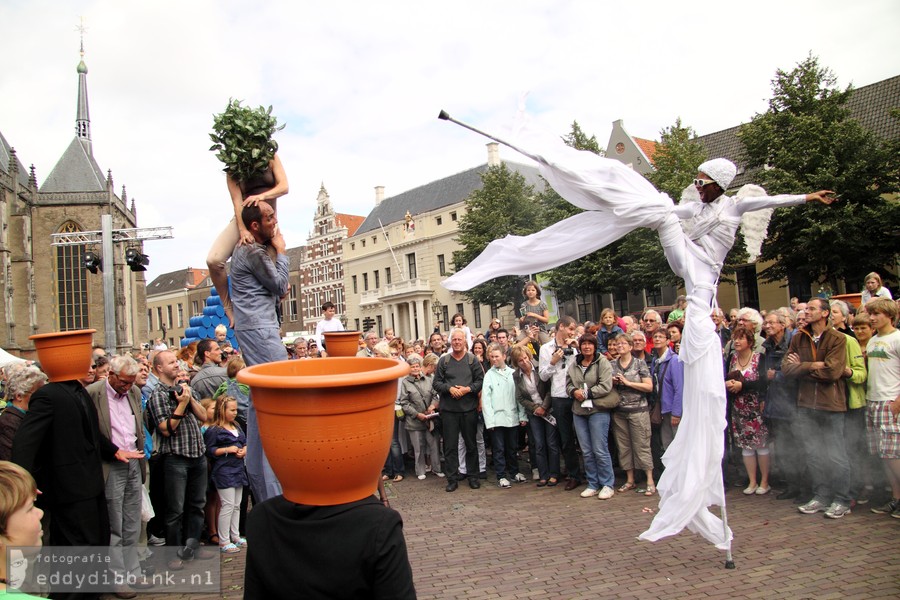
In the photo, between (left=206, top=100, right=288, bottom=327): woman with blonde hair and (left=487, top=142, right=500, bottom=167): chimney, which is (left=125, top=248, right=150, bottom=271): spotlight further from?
(left=487, top=142, right=500, bottom=167): chimney

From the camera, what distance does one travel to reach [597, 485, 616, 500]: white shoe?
7.62 m

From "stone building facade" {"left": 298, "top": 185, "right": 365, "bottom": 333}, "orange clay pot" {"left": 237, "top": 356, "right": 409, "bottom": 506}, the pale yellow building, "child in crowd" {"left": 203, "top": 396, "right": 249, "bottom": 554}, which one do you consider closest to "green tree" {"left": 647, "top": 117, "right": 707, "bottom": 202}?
the pale yellow building

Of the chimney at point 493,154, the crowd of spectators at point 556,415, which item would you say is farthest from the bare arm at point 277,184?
the chimney at point 493,154

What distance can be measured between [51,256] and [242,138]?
4848cm

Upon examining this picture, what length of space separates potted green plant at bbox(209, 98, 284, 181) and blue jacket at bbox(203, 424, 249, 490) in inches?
153

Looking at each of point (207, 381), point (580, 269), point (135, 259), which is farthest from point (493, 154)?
point (207, 381)

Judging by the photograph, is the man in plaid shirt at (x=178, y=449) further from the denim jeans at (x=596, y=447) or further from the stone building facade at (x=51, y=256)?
the stone building facade at (x=51, y=256)

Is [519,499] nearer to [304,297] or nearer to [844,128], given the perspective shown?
[844,128]

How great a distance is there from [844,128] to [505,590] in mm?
23859

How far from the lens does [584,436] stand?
812 cm

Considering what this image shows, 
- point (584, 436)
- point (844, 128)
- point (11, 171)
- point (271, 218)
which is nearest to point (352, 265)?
point (11, 171)

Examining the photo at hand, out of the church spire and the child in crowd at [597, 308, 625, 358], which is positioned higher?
the church spire

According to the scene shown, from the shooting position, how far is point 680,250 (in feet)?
16.3

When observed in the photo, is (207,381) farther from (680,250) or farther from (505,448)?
(680,250)
